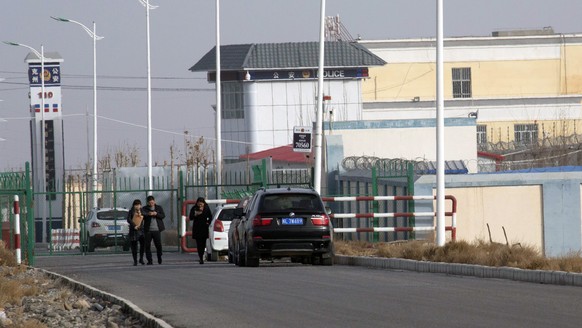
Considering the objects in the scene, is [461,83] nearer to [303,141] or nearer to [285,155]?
[285,155]

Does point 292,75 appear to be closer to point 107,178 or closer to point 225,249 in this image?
point 107,178

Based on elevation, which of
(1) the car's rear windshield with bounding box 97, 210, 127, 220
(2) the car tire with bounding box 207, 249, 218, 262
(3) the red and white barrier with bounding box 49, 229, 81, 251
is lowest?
(3) the red and white barrier with bounding box 49, 229, 81, 251

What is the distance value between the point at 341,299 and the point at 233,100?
69.8 m

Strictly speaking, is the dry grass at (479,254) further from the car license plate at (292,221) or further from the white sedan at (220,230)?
the white sedan at (220,230)

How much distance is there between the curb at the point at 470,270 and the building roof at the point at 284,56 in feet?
182

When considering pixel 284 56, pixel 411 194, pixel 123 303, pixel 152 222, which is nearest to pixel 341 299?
pixel 123 303

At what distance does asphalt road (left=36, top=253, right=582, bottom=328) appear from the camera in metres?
15.2

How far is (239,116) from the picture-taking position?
8825 centimetres

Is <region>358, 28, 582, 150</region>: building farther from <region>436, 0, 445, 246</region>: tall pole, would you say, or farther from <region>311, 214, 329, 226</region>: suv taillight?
<region>311, 214, 329, 226</region>: suv taillight

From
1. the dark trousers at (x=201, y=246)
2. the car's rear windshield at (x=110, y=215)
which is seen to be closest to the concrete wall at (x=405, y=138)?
the car's rear windshield at (x=110, y=215)

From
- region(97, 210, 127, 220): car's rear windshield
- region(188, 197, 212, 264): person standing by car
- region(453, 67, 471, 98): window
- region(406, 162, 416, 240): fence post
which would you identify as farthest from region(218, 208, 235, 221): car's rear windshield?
region(453, 67, 471, 98): window

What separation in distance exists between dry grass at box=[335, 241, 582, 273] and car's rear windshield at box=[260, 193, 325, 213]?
1973 mm

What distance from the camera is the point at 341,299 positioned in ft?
60.5

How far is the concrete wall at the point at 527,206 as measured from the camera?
125 feet
